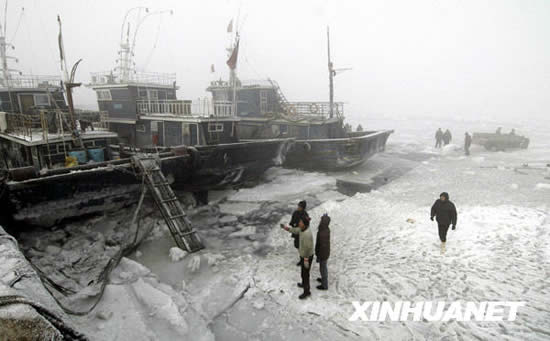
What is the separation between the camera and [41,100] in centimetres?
1662

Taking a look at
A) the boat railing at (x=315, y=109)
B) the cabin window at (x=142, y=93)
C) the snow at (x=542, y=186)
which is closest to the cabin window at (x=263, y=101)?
the boat railing at (x=315, y=109)

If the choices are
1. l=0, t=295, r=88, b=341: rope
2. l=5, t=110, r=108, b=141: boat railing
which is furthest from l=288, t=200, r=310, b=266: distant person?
l=5, t=110, r=108, b=141: boat railing

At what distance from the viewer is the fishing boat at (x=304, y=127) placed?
1719 centimetres

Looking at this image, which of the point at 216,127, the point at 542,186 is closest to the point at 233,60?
the point at 216,127

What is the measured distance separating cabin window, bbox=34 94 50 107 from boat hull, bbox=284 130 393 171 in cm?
1378

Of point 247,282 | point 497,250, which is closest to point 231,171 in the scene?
point 247,282

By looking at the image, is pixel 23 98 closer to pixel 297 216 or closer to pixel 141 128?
pixel 141 128

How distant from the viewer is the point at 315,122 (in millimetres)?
18156

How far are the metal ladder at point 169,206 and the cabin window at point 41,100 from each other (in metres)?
10.4

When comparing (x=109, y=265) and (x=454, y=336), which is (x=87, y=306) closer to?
(x=109, y=265)

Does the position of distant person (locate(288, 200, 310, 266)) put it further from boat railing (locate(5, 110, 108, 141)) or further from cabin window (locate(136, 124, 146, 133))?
cabin window (locate(136, 124, 146, 133))

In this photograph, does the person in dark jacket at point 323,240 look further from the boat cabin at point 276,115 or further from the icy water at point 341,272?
the boat cabin at point 276,115

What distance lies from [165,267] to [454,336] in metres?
6.15

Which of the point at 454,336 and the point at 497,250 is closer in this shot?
the point at 454,336
